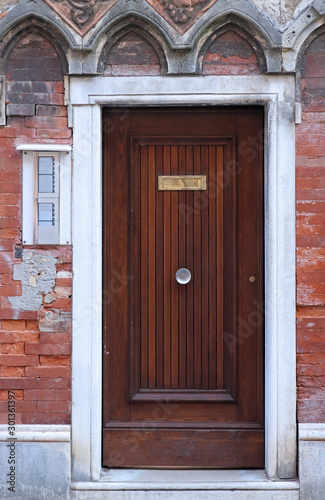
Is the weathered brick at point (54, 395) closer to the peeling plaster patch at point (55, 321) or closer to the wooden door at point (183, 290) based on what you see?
the wooden door at point (183, 290)

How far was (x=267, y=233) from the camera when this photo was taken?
4.23 m

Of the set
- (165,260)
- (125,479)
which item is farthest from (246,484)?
(165,260)

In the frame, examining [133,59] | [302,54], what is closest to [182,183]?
[133,59]

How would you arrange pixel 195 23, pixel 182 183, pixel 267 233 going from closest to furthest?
pixel 195 23 < pixel 267 233 < pixel 182 183

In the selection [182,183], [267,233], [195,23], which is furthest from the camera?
[182,183]

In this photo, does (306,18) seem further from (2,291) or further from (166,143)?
(2,291)

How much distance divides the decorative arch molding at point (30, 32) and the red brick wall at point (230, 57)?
36.4 inches

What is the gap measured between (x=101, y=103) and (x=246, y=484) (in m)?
2.65

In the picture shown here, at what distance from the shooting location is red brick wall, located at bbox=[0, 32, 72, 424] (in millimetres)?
4219

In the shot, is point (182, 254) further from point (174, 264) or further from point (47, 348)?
point (47, 348)

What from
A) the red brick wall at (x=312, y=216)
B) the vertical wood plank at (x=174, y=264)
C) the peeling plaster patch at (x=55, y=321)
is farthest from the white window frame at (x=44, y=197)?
the red brick wall at (x=312, y=216)

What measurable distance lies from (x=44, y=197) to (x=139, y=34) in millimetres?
1232

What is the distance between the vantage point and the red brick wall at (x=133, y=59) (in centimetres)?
421

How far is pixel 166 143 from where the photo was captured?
4.37 meters
